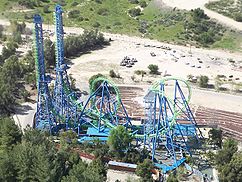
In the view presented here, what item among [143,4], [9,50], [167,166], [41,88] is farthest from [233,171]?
[143,4]

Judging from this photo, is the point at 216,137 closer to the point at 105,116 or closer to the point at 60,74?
the point at 105,116

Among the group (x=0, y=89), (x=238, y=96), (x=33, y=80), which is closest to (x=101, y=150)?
(x=0, y=89)

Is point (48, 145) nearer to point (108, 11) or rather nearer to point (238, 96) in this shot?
point (238, 96)

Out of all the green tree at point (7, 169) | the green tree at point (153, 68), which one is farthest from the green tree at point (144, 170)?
the green tree at point (153, 68)

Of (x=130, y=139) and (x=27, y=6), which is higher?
(x=27, y=6)

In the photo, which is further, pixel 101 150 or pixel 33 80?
pixel 33 80

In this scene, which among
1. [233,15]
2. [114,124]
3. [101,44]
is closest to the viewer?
[114,124]

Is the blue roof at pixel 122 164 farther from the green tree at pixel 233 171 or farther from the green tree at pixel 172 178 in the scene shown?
the green tree at pixel 233 171

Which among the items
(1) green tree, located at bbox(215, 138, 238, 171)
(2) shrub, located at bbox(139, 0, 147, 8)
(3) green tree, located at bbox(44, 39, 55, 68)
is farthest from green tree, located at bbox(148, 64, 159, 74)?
(2) shrub, located at bbox(139, 0, 147, 8)
